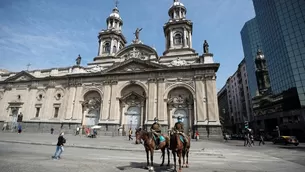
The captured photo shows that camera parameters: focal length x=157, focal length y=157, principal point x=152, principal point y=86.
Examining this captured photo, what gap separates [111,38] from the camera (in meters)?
38.1

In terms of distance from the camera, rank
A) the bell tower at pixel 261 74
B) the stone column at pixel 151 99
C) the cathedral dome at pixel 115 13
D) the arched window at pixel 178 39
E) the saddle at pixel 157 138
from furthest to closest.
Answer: the bell tower at pixel 261 74, the cathedral dome at pixel 115 13, the arched window at pixel 178 39, the stone column at pixel 151 99, the saddle at pixel 157 138

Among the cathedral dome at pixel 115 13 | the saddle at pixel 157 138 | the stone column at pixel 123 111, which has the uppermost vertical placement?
the cathedral dome at pixel 115 13

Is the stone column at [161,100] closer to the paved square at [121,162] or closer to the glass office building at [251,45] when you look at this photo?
the paved square at [121,162]

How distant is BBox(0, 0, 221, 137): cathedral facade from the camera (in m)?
26.0

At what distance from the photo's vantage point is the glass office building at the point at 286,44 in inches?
1435

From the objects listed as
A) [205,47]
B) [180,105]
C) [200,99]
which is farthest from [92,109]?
[205,47]

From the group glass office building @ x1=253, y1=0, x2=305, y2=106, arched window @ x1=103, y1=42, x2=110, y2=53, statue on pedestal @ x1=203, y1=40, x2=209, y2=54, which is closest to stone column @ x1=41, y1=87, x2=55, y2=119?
arched window @ x1=103, y1=42, x2=110, y2=53

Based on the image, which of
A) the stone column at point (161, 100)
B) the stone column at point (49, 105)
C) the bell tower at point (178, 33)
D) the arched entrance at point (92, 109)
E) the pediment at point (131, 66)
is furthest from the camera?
the bell tower at point (178, 33)

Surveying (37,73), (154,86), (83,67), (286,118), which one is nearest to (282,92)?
(286,118)

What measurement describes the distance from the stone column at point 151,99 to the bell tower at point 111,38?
14.6m

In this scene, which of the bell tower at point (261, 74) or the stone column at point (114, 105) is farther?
the bell tower at point (261, 74)

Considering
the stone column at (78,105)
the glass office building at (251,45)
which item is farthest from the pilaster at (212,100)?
the glass office building at (251,45)

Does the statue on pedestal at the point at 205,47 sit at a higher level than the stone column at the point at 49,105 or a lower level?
higher

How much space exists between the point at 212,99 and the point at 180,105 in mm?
5372
